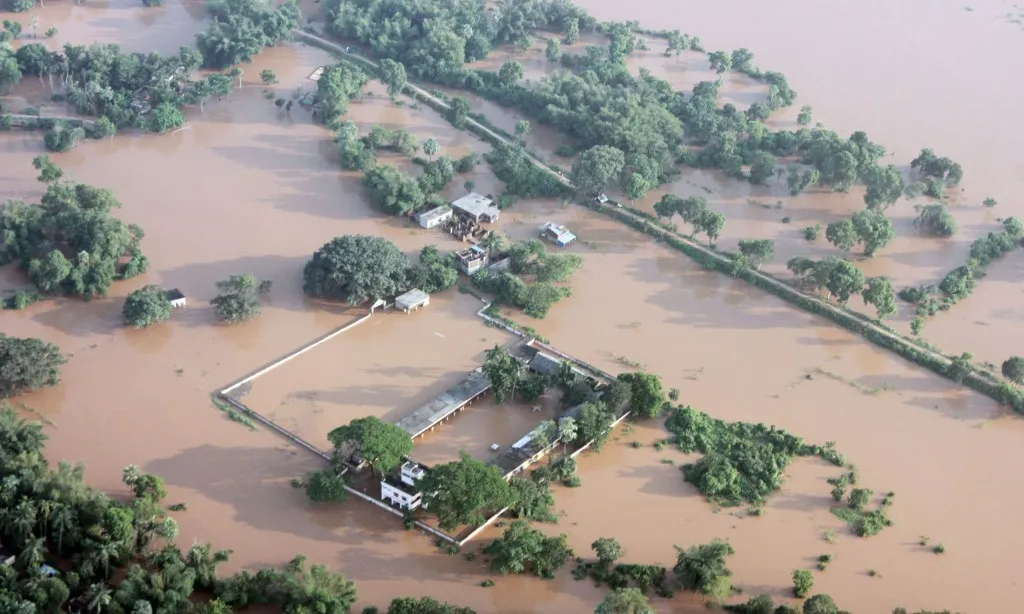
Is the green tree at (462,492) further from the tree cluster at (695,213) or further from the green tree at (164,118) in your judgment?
the green tree at (164,118)

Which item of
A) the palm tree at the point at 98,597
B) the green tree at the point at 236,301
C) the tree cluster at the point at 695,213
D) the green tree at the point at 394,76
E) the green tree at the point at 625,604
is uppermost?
the green tree at the point at 394,76

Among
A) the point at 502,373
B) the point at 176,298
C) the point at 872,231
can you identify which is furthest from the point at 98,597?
the point at 872,231

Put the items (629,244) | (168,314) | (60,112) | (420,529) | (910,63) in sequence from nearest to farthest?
(420,529), (168,314), (629,244), (60,112), (910,63)

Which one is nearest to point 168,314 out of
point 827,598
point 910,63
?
point 827,598

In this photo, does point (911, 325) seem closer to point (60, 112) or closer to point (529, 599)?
point (529, 599)

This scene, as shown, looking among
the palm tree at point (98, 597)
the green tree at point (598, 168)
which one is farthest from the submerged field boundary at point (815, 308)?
the palm tree at point (98, 597)
